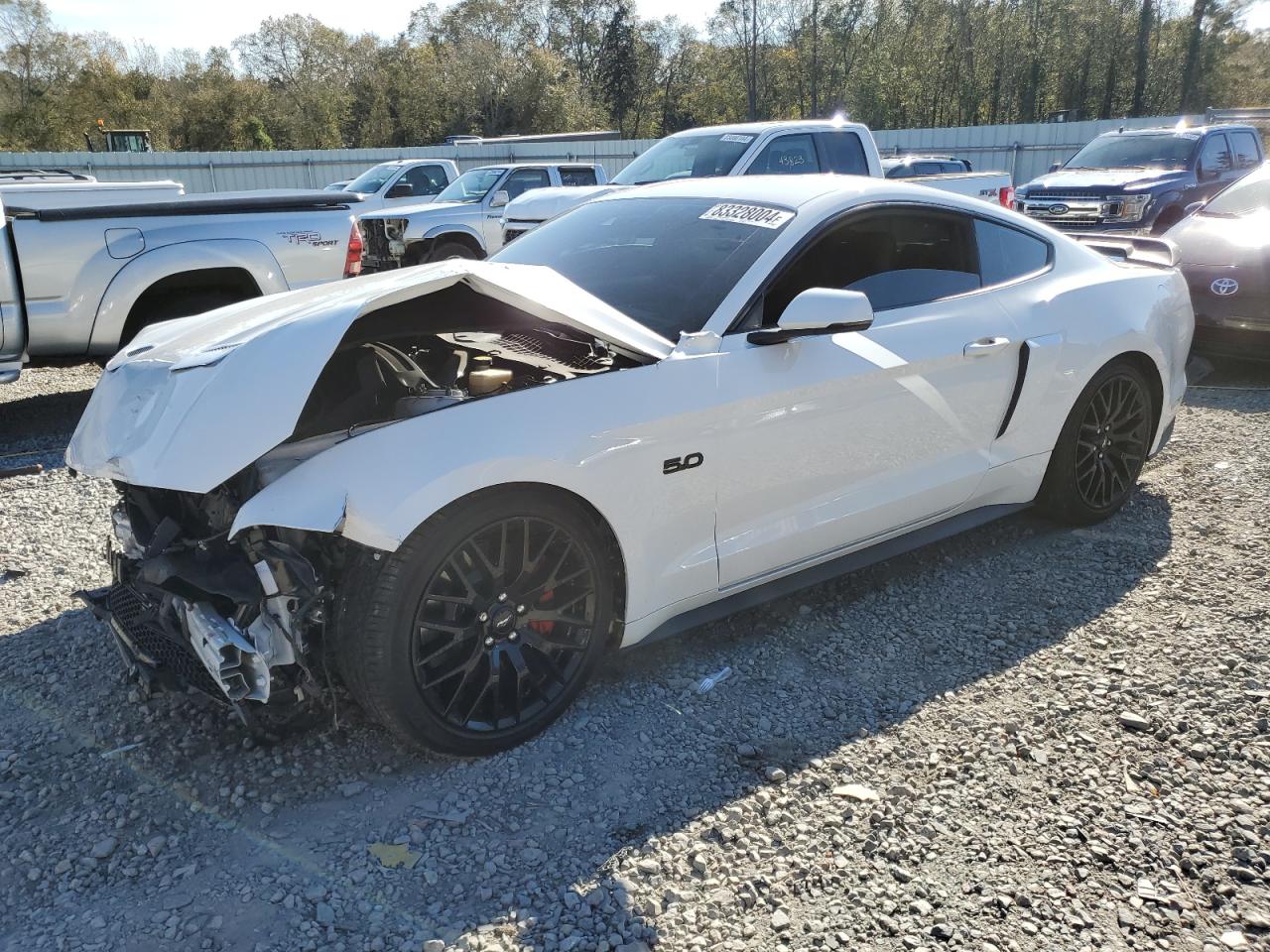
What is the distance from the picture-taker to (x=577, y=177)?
15219 mm

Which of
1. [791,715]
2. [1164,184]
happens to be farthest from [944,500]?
[1164,184]

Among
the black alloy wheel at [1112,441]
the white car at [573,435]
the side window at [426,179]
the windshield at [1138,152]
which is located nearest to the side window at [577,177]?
the side window at [426,179]

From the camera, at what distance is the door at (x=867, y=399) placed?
3.27 metres

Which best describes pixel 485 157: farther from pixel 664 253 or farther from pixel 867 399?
pixel 867 399

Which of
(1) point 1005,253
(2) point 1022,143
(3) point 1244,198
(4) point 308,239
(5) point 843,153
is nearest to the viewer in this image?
(1) point 1005,253

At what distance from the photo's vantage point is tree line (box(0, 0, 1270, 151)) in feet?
158

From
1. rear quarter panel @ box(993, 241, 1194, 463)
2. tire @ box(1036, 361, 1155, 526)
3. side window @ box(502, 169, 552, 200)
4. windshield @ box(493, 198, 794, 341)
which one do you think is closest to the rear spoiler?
rear quarter panel @ box(993, 241, 1194, 463)

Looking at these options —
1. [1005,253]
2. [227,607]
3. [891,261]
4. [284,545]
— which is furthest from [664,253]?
[227,607]

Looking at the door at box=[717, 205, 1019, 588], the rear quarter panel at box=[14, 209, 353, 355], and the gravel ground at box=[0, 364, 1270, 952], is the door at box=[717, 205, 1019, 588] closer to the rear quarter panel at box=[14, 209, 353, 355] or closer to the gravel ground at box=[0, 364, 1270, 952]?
the gravel ground at box=[0, 364, 1270, 952]

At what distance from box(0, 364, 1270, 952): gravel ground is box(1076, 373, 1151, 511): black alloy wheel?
0.65m

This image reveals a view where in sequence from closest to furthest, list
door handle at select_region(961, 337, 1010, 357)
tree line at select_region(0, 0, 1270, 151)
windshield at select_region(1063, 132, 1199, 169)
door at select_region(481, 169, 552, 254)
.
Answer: door handle at select_region(961, 337, 1010, 357) < windshield at select_region(1063, 132, 1199, 169) < door at select_region(481, 169, 552, 254) < tree line at select_region(0, 0, 1270, 151)

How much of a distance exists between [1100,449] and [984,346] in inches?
43.0

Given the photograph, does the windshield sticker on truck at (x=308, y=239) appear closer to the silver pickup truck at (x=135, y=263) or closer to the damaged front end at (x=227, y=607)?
the silver pickup truck at (x=135, y=263)

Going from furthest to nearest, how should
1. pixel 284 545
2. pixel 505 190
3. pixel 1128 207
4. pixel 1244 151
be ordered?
pixel 505 190 → pixel 1244 151 → pixel 1128 207 → pixel 284 545
